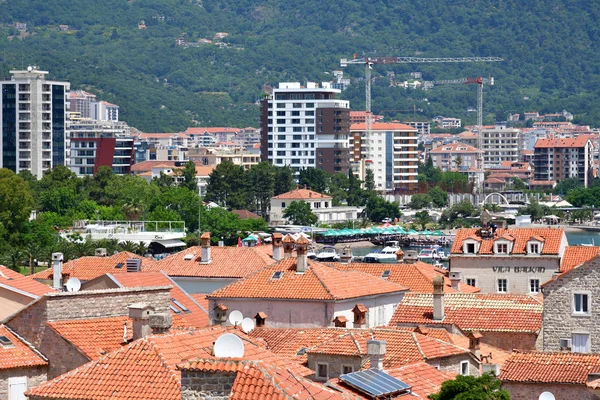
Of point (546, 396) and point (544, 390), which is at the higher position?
point (546, 396)

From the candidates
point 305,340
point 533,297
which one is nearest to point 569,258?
point 533,297

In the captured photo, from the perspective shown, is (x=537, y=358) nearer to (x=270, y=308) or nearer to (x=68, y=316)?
(x=68, y=316)

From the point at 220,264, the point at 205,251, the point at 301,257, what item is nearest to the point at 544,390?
the point at 301,257

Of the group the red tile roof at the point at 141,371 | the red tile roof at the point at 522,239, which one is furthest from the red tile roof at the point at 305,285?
the red tile roof at the point at 522,239

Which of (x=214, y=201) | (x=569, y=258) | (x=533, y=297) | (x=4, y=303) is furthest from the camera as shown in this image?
(x=214, y=201)

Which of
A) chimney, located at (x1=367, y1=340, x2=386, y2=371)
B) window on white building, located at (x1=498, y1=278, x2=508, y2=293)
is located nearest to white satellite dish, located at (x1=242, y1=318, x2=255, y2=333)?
chimney, located at (x1=367, y1=340, x2=386, y2=371)

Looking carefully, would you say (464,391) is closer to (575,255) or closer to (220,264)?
(220,264)
